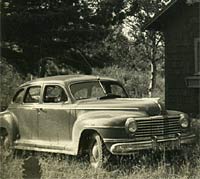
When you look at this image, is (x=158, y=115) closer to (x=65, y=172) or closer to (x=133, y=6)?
(x=65, y=172)

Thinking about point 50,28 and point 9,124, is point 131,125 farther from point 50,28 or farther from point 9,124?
point 50,28

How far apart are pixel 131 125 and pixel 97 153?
707mm

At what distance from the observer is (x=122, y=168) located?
6992 millimetres

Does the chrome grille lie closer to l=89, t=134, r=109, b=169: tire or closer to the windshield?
l=89, t=134, r=109, b=169: tire

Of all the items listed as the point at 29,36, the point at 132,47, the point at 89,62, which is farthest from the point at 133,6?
the point at 132,47

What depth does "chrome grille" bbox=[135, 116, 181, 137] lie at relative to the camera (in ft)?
23.1

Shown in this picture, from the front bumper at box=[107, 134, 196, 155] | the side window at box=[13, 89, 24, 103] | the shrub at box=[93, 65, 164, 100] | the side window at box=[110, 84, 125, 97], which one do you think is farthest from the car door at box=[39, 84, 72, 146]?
the shrub at box=[93, 65, 164, 100]

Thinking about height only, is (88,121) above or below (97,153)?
above

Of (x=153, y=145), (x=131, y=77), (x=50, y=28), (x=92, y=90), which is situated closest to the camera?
(x=153, y=145)

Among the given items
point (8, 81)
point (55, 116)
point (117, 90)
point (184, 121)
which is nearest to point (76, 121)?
point (55, 116)

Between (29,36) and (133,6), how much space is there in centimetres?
504

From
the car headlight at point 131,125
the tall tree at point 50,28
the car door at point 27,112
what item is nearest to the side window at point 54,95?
the car door at point 27,112

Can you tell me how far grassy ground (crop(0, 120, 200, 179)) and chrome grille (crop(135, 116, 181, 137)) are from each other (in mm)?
396

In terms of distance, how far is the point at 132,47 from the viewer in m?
27.8
